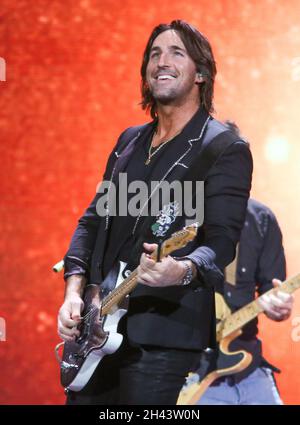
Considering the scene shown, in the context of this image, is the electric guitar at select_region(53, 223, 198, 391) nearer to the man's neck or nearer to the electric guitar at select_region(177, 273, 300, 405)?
the man's neck

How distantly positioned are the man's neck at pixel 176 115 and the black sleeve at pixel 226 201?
0.98 ft

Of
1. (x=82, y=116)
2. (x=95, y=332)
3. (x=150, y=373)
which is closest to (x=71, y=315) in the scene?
(x=95, y=332)

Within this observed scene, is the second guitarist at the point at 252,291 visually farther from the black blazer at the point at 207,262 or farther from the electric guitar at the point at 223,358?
the black blazer at the point at 207,262

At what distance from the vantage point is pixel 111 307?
2311 mm

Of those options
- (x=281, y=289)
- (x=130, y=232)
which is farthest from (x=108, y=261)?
(x=281, y=289)

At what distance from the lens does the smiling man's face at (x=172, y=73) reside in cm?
249

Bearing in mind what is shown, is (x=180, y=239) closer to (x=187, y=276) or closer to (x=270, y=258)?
(x=187, y=276)

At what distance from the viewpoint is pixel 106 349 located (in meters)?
2.26

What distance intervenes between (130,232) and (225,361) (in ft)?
4.84

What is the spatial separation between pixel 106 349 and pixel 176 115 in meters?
0.88

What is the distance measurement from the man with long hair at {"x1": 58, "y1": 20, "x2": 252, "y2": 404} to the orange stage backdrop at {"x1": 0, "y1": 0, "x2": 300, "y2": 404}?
1.36 m

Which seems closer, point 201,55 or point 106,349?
point 106,349
